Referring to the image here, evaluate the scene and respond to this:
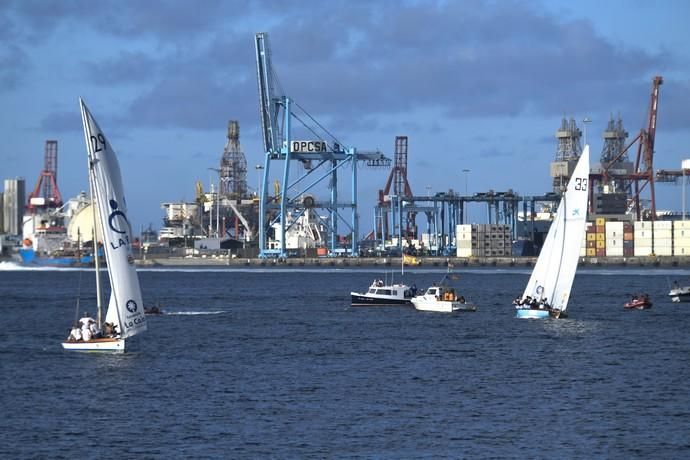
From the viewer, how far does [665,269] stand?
7643 inches

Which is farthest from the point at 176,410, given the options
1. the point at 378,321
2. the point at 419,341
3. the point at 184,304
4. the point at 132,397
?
the point at 184,304

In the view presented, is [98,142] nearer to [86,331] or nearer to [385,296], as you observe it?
[86,331]

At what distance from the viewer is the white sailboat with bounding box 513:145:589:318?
75.1 metres

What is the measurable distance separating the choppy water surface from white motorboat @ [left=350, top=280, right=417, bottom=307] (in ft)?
23.0

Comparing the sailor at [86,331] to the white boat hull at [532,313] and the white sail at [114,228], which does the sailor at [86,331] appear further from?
the white boat hull at [532,313]

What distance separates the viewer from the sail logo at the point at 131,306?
53.8 meters

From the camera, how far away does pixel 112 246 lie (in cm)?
5222

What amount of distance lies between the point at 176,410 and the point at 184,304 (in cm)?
6091

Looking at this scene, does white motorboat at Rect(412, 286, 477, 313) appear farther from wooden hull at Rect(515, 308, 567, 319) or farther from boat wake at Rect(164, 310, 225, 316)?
boat wake at Rect(164, 310, 225, 316)

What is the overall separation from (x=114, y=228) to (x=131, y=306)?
3804 millimetres

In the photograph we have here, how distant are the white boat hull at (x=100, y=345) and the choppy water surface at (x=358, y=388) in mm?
498

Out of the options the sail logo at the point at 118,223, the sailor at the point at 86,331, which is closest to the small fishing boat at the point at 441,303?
the sailor at the point at 86,331

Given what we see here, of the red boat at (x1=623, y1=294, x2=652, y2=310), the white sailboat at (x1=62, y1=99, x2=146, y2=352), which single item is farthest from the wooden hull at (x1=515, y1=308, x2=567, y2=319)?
the white sailboat at (x1=62, y1=99, x2=146, y2=352)

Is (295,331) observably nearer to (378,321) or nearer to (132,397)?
(378,321)
